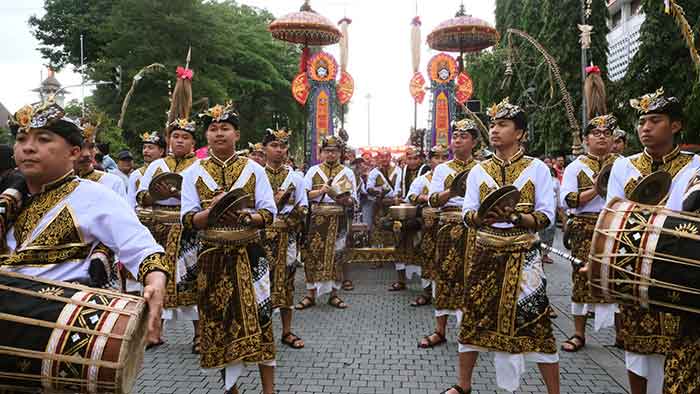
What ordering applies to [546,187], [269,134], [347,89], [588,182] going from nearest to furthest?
1. [546,187]
2. [588,182]
3. [269,134]
4. [347,89]

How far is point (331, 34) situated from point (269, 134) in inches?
271

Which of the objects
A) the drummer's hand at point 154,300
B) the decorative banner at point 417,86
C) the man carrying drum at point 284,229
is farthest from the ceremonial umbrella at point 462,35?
the drummer's hand at point 154,300

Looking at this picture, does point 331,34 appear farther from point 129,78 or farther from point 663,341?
point 129,78

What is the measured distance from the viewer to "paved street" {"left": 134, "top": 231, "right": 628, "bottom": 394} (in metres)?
4.46

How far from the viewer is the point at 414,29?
45.4 ft

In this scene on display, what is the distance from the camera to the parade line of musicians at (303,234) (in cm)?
249

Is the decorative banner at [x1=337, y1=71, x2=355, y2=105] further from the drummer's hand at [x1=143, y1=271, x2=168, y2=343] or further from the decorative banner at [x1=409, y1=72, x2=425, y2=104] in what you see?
the drummer's hand at [x1=143, y1=271, x2=168, y2=343]

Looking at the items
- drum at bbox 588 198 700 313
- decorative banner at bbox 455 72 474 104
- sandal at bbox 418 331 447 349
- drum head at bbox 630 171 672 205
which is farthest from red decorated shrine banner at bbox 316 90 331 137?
drum at bbox 588 198 700 313

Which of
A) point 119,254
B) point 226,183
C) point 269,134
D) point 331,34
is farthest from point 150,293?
point 331,34

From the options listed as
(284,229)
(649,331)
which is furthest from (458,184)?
(649,331)

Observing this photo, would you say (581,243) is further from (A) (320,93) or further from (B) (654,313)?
(A) (320,93)

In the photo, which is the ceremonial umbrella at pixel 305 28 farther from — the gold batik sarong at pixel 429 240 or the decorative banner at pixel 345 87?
the gold batik sarong at pixel 429 240

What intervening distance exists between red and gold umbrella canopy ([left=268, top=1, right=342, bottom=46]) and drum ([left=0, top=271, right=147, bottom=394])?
1090cm

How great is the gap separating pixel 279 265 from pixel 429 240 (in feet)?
7.95
